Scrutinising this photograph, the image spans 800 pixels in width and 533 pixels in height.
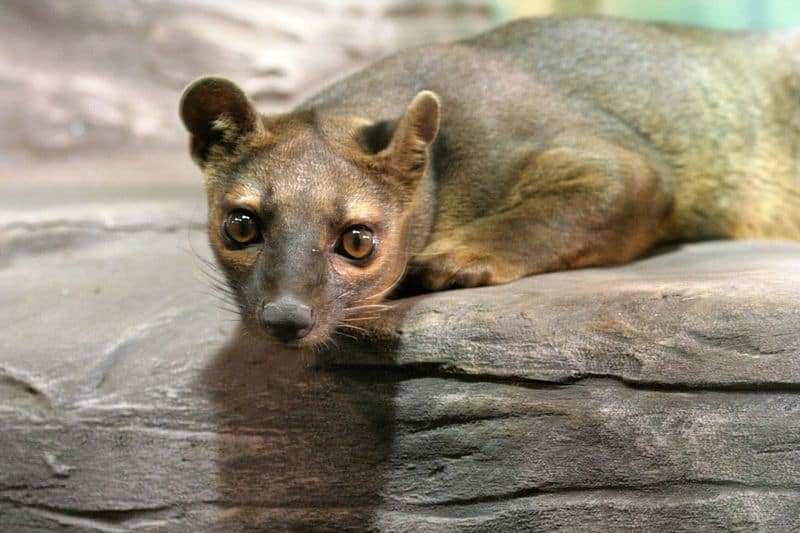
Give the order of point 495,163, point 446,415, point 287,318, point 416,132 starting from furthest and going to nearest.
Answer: point 495,163 < point 416,132 < point 446,415 < point 287,318

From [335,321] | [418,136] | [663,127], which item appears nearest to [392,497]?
[335,321]

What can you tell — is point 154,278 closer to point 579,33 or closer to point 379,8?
point 579,33

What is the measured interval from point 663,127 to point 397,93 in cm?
142

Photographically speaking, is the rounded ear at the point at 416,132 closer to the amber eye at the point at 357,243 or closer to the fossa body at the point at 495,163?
the fossa body at the point at 495,163

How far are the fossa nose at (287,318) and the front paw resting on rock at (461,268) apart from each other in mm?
764

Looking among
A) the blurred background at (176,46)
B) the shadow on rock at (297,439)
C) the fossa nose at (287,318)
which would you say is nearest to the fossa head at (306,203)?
the fossa nose at (287,318)

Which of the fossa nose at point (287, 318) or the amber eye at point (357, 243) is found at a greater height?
the amber eye at point (357, 243)

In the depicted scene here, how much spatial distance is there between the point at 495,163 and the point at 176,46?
15.9 feet

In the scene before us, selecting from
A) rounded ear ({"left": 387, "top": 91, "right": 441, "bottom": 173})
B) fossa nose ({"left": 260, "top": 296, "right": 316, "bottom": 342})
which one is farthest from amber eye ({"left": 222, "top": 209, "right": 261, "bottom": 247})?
rounded ear ({"left": 387, "top": 91, "right": 441, "bottom": 173})

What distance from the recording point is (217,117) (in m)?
3.31

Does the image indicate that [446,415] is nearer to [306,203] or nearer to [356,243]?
[356,243]

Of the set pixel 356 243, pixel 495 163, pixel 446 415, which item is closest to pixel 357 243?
pixel 356 243

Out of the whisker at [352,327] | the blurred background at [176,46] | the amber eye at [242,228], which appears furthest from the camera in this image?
the blurred background at [176,46]

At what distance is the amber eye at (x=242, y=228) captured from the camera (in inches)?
121
